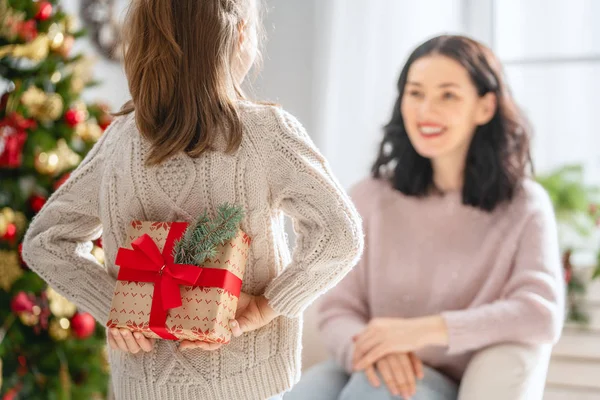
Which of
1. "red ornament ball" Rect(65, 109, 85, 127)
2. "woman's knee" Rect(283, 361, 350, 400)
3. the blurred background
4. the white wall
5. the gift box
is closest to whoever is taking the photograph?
the gift box

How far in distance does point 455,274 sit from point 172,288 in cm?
99

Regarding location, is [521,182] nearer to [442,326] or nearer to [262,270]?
[442,326]

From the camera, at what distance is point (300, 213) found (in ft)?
3.49

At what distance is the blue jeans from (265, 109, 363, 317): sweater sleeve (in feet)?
1.77

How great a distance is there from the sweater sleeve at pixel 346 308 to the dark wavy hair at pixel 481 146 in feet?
0.44

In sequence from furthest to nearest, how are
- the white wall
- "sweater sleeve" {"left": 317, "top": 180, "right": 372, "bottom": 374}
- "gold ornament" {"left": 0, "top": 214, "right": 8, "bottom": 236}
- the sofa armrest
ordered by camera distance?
the white wall, "gold ornament" {"left": 0, "top": 214, "right": 8, "bottom": 236}, "sweater sleeve" {"left": 317, "top": 180, "right": 372, "bottom": 374}, the sofa armrest

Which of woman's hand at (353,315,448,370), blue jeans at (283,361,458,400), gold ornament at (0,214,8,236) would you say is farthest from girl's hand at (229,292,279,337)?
gold ornament at (0,214,8,236)

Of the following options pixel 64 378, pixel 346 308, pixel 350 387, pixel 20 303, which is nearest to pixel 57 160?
pixel 20 303

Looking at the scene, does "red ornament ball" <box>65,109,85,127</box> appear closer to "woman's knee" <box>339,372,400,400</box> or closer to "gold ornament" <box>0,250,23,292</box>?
"gold ornament" <box>0,250,23,292</box>

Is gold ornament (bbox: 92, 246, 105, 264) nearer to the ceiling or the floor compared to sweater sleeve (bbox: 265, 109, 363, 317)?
nearer to the floor

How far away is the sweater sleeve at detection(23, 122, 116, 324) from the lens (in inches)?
45.6

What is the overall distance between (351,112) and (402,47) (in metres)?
0.33

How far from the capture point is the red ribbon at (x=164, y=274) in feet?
3.21

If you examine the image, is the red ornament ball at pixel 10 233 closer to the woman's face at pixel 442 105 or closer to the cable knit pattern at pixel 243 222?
the cable knit pattern at pixel 243 222
